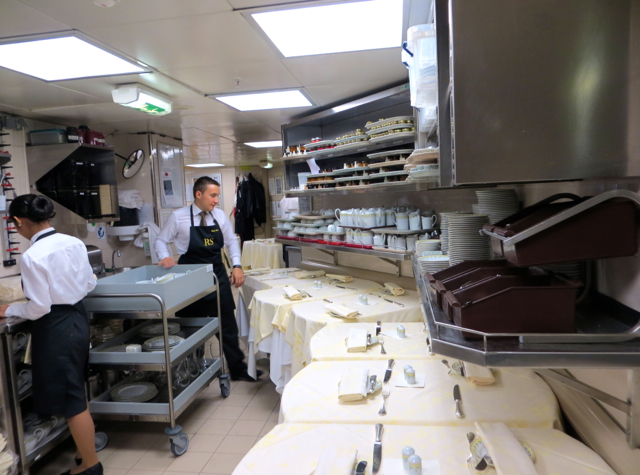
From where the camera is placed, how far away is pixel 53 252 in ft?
7.64

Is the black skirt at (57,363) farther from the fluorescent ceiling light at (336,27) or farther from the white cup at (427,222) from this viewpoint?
the white cup at (427,222)

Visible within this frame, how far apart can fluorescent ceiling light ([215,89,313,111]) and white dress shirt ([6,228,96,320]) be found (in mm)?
2003

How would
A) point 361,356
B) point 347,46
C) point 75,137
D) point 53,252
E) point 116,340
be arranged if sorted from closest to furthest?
point 361,356 → point 53,252 → point 347,46 → point 116,340 → point 75,137

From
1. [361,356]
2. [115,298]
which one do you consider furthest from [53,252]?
[361,356]

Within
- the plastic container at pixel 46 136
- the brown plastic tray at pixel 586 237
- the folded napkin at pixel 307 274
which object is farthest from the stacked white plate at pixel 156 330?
the brown plastic tray at pixel 586 237

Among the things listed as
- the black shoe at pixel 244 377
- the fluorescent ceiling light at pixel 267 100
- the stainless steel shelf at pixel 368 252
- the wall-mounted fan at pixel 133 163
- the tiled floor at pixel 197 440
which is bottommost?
the tiled floor at pixel 197 440

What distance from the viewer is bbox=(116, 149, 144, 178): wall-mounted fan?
5.54m

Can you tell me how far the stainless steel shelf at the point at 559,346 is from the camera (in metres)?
0.87

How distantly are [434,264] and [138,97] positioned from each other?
8.86ft

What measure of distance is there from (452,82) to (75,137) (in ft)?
14.1

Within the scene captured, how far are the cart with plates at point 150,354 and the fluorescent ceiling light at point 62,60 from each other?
4.87ft

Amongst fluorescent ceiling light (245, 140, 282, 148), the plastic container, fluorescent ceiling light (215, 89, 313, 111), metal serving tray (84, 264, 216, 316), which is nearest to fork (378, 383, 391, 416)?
metal serving tray (84, 264, 216, 316)

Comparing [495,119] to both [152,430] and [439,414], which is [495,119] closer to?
[439,414]

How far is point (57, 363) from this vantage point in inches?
93.2
